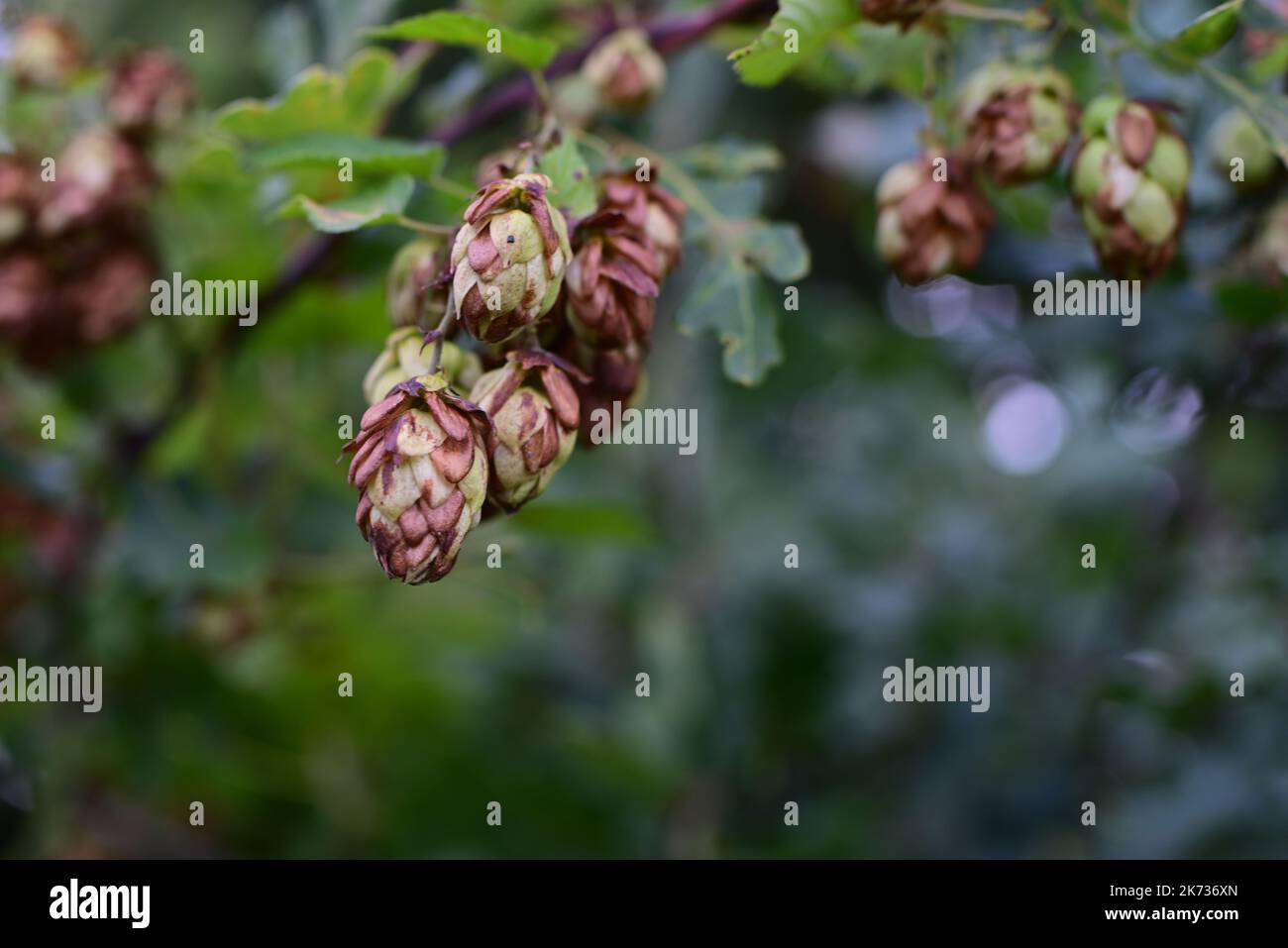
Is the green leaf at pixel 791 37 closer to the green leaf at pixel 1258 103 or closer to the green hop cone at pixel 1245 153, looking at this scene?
the green leaf at pixel 1258 103

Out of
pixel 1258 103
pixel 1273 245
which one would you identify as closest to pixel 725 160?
pixel 1258 103

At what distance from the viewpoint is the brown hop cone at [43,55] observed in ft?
4.65

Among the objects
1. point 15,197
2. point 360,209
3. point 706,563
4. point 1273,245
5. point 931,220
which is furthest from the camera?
point 706,563

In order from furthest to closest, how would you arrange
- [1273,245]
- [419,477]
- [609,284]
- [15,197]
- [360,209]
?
[15,197]
[1273,245]
[360,209]
[609,284]
[419,477]

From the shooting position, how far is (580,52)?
1.22m

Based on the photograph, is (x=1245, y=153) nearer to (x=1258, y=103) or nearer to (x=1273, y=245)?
(x=1273, y=245)

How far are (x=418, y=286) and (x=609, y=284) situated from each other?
0.17 metres

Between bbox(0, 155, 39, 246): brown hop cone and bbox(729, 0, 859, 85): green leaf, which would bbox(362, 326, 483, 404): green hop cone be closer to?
bbox(729, 0, 859, 85): green leaf

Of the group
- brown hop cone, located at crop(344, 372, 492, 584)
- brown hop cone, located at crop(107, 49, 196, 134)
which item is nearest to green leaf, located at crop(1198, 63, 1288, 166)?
brown hop cone, located at crop(344, 372, 492, 584)

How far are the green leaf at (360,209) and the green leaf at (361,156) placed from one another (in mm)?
16

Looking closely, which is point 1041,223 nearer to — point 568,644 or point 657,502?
point 657,502

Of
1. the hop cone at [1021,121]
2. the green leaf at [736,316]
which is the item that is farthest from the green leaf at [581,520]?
the hop cone at [1021,121]

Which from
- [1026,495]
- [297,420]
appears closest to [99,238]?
[297,420]

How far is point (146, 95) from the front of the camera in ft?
4.52
